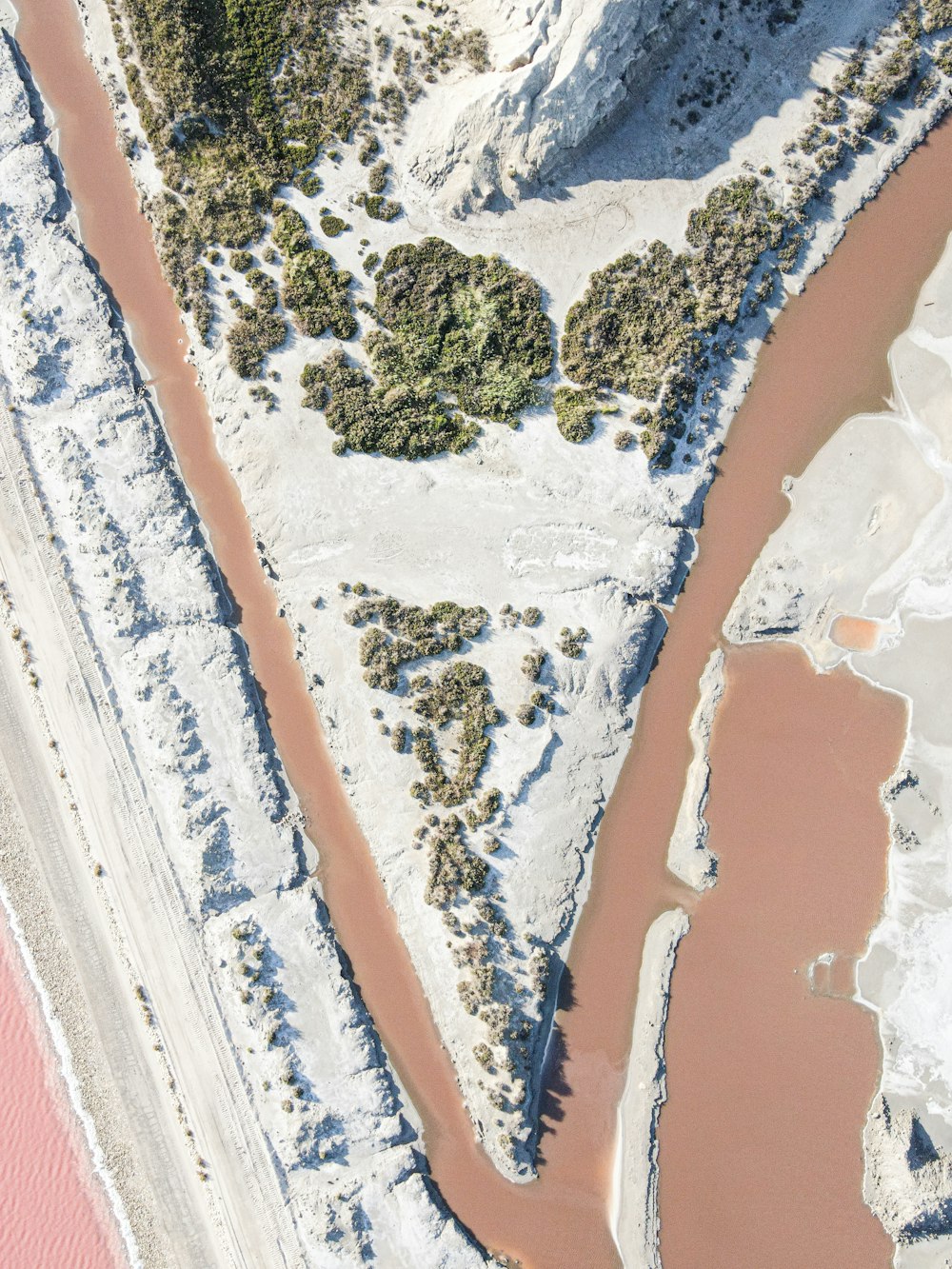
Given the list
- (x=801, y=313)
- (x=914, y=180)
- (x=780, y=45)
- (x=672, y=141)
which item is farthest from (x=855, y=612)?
(x=780, y=45)

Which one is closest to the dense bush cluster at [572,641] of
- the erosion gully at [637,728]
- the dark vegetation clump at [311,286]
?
the erosion gully at [637,728]

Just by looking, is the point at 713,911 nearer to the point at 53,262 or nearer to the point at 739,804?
the point at 739,804

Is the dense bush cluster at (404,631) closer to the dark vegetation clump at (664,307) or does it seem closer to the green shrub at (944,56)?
the dark vegetation clump at (664,307)

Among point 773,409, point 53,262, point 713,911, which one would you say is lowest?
point 713,911

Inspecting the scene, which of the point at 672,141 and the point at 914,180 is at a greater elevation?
the point at 672,141

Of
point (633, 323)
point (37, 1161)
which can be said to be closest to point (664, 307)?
point (633, 323)

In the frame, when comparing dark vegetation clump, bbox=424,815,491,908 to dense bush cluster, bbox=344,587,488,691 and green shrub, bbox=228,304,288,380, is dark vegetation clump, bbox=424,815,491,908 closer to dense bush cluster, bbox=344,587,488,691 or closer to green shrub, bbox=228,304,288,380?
dense bush cluster, bbox=344,587,488,691

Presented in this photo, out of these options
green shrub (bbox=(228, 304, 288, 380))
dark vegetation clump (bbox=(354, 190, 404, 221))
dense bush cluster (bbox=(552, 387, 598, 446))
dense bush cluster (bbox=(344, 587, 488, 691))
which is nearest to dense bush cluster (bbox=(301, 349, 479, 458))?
green shrub (bbox=(228, 304, 288, 380))
